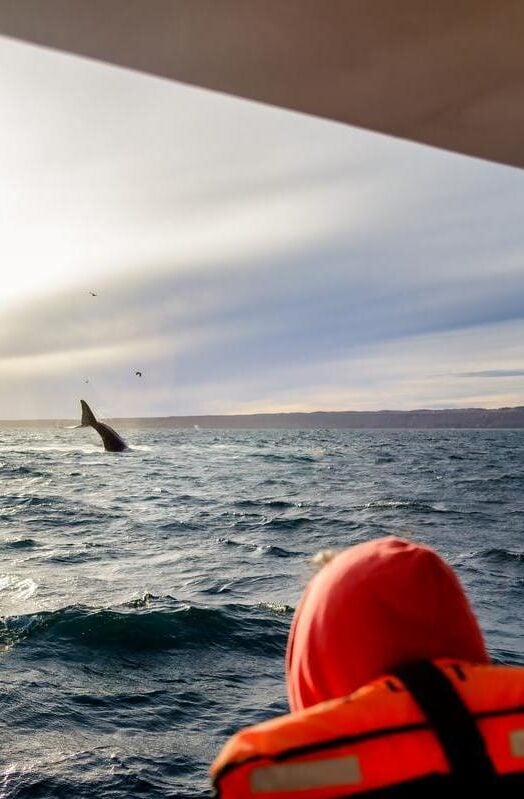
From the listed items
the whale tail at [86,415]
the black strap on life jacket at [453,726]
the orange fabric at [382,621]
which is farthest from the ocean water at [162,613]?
the whale tail at [86,415]

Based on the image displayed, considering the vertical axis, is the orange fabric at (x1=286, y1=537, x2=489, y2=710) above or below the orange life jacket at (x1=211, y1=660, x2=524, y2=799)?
above

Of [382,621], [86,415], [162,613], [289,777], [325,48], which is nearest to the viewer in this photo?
[289,777]

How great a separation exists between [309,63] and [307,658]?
1.57 m

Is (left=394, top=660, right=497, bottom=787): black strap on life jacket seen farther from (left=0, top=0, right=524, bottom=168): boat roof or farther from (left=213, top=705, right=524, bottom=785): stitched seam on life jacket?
(left=0, top=0, right=524, bottom=168): boat roof

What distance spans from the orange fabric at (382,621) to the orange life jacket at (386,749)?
8cm

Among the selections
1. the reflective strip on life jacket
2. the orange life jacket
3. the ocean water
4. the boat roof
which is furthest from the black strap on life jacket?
the ocean water

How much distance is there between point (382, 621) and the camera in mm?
1044

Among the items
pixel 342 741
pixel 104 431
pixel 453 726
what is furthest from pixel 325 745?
pixel 104 431

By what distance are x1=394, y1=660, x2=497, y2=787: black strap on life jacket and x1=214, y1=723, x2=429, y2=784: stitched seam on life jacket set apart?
0.02m

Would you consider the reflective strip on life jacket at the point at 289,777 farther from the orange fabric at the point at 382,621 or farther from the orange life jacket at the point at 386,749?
the orange fabric at the point at 382,621

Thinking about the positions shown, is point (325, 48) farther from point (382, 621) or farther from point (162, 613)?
point (162, 613)

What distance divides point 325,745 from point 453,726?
162 millimetres

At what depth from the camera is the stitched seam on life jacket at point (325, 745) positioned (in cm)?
91

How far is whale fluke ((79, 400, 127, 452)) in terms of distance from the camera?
47875 millimetres
